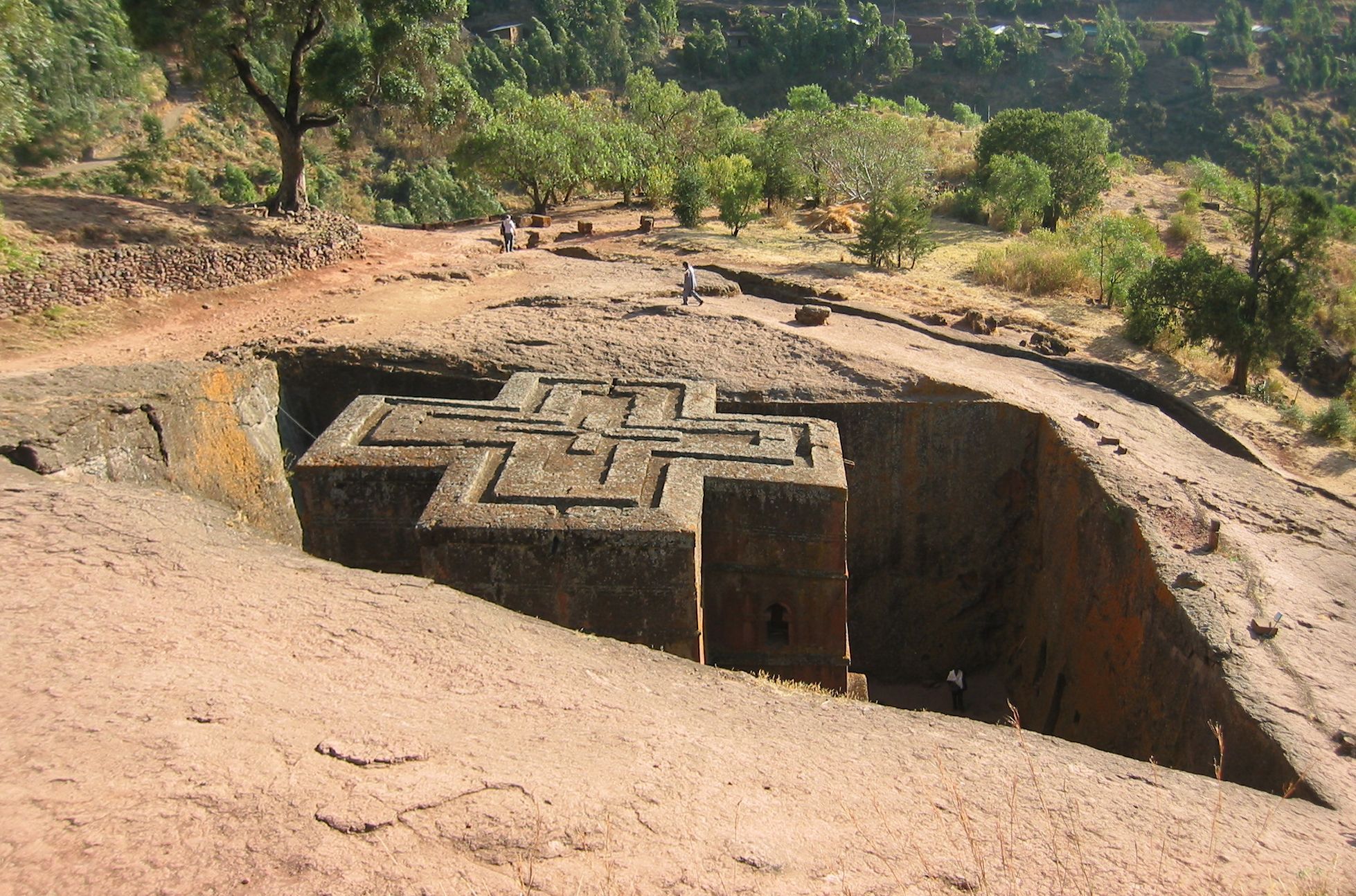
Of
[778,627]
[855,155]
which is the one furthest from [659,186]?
[778,627]

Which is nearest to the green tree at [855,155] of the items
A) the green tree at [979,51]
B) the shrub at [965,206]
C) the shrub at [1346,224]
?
the shrub at [965,206]

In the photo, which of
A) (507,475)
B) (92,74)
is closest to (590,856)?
(507,475)

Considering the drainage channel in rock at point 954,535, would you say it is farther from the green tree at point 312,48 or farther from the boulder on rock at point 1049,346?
the green tree at point 312,48

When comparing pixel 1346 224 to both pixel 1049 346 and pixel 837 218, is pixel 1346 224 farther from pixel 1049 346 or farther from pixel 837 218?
pixel 837 218

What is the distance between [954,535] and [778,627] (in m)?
3.01

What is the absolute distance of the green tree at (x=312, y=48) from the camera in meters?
13.9

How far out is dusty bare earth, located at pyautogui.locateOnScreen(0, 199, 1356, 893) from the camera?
3203 millimetres

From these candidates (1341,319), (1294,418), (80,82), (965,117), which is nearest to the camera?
(1294,418)

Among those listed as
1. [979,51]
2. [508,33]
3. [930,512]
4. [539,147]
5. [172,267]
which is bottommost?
[930,512]

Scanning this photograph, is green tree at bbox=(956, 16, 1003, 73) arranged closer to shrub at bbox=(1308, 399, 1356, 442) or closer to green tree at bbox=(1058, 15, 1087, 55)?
green tree at bbox=(1058, 15, 1087, 55)

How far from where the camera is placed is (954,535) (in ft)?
30.9

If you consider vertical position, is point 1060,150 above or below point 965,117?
below

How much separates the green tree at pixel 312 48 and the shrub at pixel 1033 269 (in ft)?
31.4

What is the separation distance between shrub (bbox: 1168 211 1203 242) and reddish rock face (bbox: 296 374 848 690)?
16767mm
